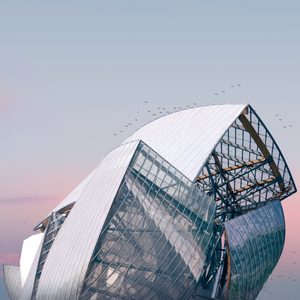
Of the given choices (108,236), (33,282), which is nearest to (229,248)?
(108,236)

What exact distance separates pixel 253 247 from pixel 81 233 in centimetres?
1845

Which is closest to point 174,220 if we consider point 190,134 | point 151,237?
point 151,237

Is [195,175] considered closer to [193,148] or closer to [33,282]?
[193,148]

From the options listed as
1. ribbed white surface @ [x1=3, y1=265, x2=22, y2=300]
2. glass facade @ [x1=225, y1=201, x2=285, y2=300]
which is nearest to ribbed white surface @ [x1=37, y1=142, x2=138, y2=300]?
glass facade @ [x1=225, y1=201, x2=285, y2=300]

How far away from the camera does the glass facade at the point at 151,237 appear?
68875mm

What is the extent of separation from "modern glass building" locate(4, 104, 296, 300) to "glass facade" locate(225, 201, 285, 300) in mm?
113

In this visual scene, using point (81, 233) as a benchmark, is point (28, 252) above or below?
above

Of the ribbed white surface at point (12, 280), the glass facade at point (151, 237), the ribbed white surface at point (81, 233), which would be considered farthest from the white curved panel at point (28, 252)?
the glass facade at point (151, 237)

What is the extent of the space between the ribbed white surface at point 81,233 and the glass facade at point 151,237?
2.21 ft

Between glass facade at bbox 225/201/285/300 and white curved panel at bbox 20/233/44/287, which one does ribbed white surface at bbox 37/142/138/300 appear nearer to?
glass facade at bbox 225/201/285/300

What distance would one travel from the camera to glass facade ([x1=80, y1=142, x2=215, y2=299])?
68.9 meters

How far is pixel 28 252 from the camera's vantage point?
95688 millimetres

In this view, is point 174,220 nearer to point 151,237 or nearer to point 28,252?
point 151,237

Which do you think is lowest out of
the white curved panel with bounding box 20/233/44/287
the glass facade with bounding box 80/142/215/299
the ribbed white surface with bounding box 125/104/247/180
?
the glass facade with bounding box 80/142/215/299
